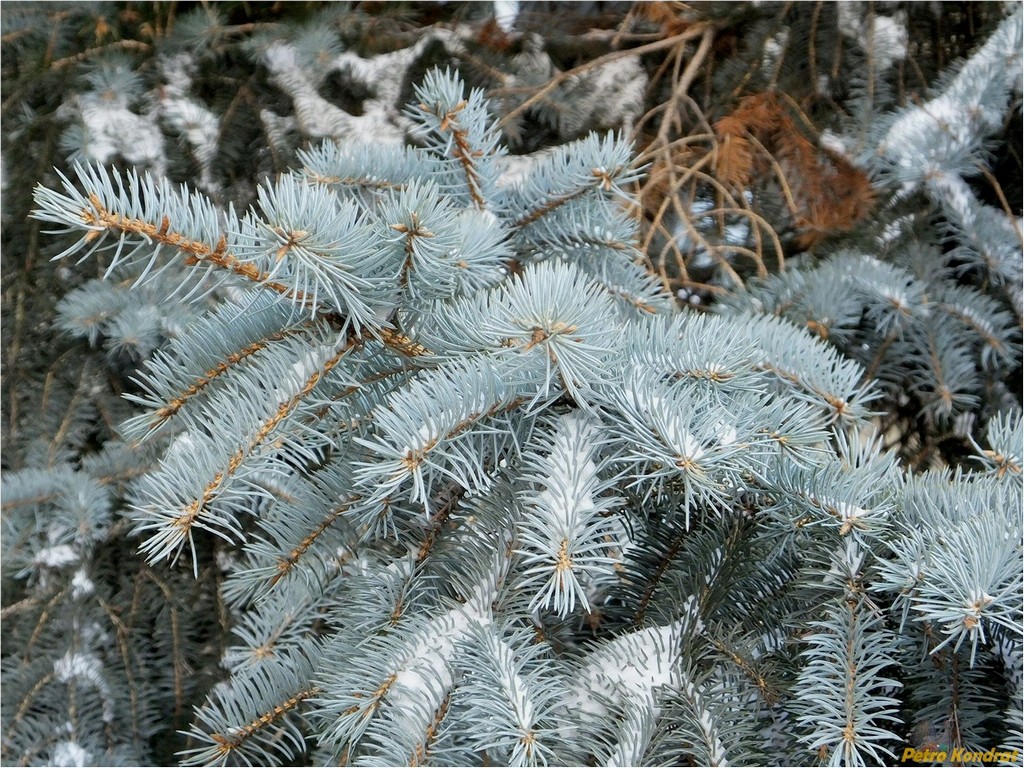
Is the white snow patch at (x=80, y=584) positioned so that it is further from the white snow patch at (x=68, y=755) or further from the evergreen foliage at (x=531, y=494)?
the evergreen foliage at (x=531, y=494)

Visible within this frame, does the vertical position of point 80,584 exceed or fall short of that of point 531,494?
it falls short

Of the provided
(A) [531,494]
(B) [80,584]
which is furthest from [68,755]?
(A) [531,494]

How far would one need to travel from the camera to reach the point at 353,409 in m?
0.37

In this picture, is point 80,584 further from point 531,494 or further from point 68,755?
point 531,494

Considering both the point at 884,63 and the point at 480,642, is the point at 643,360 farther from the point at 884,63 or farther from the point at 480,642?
the point at 884,63

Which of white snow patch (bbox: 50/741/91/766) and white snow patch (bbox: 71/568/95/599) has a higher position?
white snow patch (bbox: 71/568/95/599)

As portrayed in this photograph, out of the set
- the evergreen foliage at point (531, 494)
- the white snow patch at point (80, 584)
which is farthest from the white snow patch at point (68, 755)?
the evergreen foliage at point (531, 494)

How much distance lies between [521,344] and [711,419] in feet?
0.28

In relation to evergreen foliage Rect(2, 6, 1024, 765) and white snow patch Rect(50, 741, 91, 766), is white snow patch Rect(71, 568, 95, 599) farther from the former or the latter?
evergreen foliage Rect(2, 6, 1024, 765)

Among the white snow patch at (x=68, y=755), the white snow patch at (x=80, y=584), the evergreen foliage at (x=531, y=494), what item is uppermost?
the evergreen foliage at (x=531, y=494)

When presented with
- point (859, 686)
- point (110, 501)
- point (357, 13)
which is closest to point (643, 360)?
point (859, 686)

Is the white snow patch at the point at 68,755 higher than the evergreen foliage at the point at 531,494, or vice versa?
the evergreen foliage at the point at 531,494

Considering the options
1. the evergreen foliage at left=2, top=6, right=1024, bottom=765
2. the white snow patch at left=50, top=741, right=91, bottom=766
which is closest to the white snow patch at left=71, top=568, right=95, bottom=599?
the white snow patch at left=50, top=741, right=91, bottom=766

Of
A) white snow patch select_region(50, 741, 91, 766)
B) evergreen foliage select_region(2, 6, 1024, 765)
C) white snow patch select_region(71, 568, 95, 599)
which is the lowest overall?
white snow patch select_region(50, 741, 91, 766)
